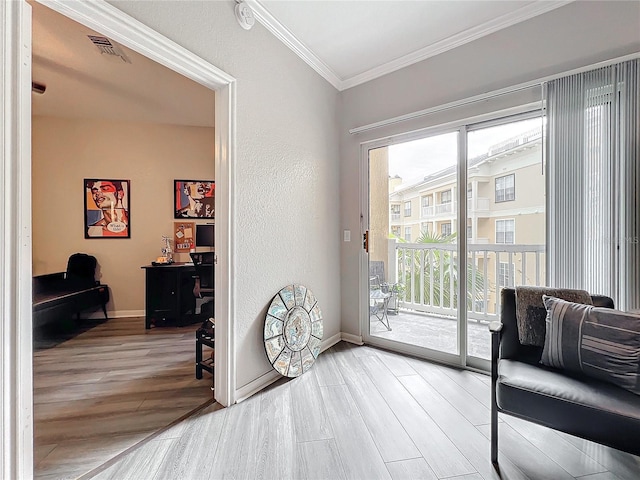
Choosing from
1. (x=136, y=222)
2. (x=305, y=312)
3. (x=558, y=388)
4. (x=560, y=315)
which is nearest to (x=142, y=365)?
(x=305, y=312)

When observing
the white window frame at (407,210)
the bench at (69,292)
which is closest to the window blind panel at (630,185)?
the white window frame at (407,210)

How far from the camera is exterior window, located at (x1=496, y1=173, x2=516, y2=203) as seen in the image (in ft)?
7.22

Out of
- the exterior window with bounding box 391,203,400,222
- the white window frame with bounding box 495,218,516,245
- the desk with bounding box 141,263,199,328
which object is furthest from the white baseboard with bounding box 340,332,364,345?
the desk with bounding box 141,263,199,328

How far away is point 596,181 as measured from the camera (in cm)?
176

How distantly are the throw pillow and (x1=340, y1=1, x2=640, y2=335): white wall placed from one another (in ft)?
4.63

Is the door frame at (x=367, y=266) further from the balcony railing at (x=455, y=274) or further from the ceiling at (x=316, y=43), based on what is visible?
the ceiling at (x=316, y=43)

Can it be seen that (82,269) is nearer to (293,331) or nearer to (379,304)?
(293,331)

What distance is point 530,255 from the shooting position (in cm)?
214

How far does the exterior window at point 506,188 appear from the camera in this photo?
220 centimetres

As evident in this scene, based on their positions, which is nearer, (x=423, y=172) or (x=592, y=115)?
(x=592, y=115)

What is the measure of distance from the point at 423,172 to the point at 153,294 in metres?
3.57

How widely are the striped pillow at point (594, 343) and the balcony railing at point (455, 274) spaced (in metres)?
0.83
